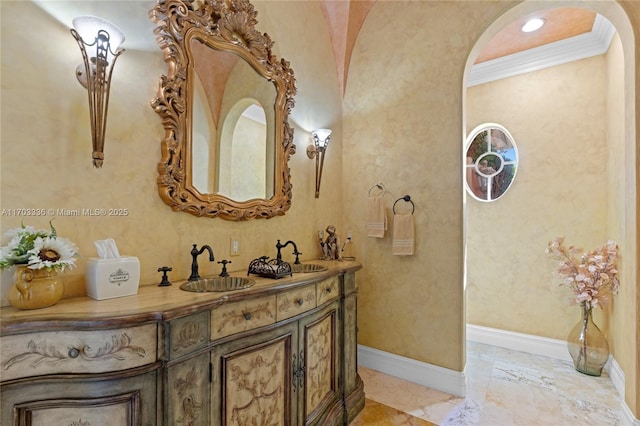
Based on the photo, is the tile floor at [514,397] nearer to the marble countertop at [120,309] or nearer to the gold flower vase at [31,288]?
the marble countertop at [120,309]

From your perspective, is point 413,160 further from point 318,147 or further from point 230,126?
point 230,126

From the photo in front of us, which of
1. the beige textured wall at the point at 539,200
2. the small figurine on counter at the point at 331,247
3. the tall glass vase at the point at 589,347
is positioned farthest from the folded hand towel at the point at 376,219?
the tall glass vase at the point at 589,347

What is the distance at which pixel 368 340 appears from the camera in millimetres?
2889

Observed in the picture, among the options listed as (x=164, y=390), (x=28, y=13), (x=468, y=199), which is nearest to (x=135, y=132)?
(x=28, y=13)

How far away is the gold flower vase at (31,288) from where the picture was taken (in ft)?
3.38

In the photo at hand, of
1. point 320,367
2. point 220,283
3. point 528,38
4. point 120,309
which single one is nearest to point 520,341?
point 320,367

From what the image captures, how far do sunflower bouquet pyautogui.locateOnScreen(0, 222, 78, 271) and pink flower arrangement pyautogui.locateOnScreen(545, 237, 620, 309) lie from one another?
3623mm

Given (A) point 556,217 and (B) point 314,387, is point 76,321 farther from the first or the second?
(A) point 556,217

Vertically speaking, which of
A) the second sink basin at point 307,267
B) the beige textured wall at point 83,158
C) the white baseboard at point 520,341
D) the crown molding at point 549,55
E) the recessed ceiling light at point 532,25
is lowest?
the white baseboard at point 520,341

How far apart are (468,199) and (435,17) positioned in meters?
2.05

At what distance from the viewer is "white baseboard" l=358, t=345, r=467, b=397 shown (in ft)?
7.86

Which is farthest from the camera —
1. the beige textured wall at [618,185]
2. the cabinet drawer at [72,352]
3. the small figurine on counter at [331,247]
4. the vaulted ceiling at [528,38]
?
the vaulted ceiling at [528,38]

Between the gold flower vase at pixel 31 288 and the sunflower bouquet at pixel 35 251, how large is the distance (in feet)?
0.11

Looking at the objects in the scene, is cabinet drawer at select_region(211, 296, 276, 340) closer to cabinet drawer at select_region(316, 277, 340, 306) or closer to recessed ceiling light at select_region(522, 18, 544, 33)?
cabinet drawer at select_region(316, 277, 340, 306)
